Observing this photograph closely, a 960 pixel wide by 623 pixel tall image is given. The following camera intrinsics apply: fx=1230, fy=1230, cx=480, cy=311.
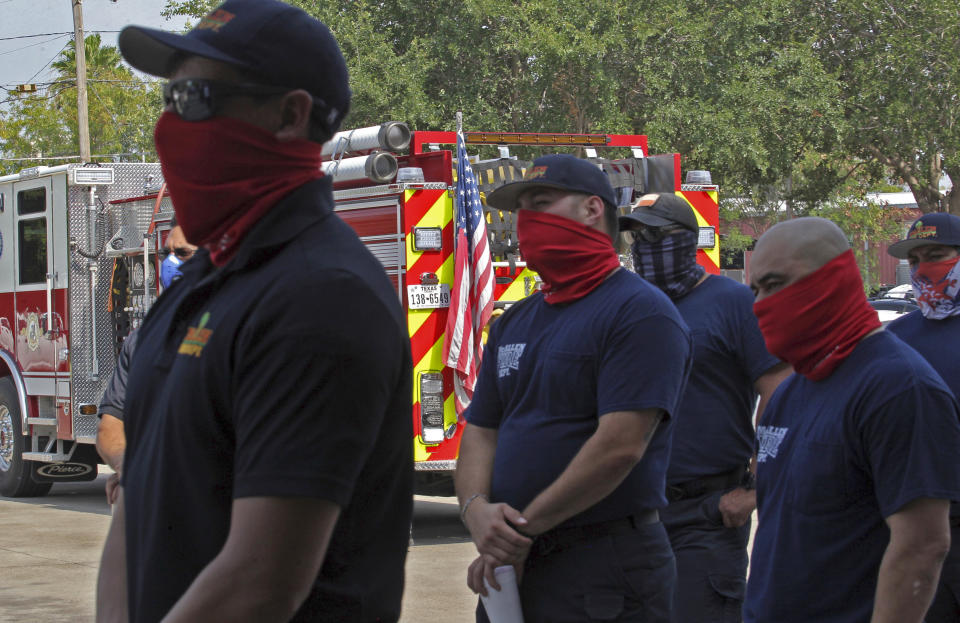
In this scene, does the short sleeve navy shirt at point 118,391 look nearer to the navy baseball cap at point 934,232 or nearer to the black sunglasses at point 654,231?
the black sunglasses at point 654,231

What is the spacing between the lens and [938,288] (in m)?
4.83

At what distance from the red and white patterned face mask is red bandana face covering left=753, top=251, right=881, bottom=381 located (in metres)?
1.90

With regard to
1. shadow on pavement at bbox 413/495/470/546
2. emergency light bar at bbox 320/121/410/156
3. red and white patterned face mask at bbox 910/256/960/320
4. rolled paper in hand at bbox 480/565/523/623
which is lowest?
shadow on pavement at bbox 413/495/470/546

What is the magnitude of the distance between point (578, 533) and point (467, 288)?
537 centimetres

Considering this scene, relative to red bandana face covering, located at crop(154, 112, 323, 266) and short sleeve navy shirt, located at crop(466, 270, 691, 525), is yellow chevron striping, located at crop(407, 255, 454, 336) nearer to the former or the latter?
short sleeve navy shirt, located at crop(466, 270, 691, 525)

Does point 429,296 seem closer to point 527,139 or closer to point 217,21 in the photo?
point 527,139

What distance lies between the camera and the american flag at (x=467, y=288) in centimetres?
865

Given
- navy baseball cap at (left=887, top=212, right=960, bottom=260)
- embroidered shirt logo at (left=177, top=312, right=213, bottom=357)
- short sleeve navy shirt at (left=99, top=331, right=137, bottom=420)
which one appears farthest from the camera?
short sleeve navy shirt at (left=99, top=331, right=137, bottom=420)

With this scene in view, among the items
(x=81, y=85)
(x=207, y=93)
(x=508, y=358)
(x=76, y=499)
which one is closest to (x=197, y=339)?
(x=207, y=93)

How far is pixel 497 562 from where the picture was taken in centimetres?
345

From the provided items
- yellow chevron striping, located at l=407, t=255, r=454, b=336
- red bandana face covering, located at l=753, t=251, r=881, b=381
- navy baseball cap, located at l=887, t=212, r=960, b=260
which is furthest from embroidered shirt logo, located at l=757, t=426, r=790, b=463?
yellow chevron striping, located at l=407, t=255, r=454, b=336

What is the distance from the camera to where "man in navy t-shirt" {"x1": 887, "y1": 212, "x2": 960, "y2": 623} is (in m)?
4.11

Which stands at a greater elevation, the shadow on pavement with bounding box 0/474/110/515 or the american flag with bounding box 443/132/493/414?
the american flag with bounding box 443/132/493/414

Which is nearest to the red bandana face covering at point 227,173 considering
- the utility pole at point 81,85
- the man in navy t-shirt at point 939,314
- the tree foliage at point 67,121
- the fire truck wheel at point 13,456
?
the man in navy t-shirt at point 939,314
